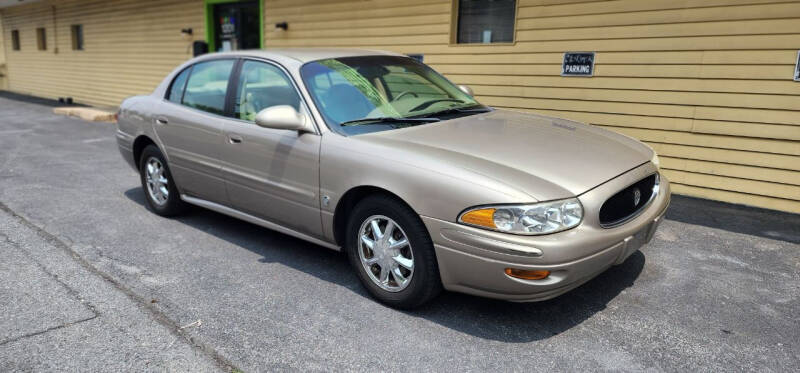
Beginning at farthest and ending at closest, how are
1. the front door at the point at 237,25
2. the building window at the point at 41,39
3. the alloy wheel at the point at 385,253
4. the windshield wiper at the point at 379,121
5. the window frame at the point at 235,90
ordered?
the building window at the point at 41,39 → the front door at the point at 237,25 → the window frame at the point at 235,90 → the windshield wiper at the point at 379,121 → the alloy wheel at the point at 385,253

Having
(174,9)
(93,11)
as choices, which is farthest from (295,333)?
(93,11)

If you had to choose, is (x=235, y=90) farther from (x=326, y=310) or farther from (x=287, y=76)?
(x=326, y=310)

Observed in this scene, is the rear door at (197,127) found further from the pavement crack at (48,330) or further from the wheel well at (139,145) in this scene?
the pavement crack at (48,330)

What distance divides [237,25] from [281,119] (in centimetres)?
863

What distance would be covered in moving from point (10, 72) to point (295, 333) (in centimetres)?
2309

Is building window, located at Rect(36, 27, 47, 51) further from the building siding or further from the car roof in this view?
the car roof

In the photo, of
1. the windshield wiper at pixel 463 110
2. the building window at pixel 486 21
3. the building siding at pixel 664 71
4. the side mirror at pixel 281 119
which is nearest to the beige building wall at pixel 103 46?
the building siding at pixel 664 71

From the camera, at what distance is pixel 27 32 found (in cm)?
1947

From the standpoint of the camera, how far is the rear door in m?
4.64

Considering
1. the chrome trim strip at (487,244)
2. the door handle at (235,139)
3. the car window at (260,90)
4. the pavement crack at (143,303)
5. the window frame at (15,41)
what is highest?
the window frame at (15,41)

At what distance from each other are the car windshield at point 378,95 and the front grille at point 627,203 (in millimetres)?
1348

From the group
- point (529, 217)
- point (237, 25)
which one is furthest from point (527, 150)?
point (237, 25)

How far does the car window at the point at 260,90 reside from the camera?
13.8 feet

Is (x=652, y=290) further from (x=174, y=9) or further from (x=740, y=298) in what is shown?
(x=174, y=9)
